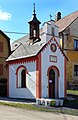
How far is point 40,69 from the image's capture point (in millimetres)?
23953

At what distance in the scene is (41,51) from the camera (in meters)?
24.3

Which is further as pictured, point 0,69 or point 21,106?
point 0,69

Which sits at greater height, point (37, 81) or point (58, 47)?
point (58, 47)

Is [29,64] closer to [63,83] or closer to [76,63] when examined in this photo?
[63,83]

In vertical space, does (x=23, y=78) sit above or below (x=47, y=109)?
above

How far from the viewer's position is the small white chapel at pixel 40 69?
950 inches

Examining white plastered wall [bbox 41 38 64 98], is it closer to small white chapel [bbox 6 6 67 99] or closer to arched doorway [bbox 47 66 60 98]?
small white chapel [bbox 6 6 67 99]

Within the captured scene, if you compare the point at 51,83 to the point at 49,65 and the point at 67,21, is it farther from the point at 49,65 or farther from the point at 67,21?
the point at 67,21

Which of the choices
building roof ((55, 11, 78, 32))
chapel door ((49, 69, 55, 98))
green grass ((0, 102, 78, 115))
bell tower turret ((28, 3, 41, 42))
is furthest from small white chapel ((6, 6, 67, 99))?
building roof ((55, 11, 78, 32))

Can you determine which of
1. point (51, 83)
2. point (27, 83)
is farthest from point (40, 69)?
point (51, 83)

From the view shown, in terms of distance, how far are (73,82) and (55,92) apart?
38.0ft

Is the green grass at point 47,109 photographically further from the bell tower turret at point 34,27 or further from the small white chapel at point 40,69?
the bell tower turret at point 34,27

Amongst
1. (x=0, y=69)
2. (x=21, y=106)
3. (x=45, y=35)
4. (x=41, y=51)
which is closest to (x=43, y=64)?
(x=41, y=51)

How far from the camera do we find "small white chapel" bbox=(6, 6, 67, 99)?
2412 cm
